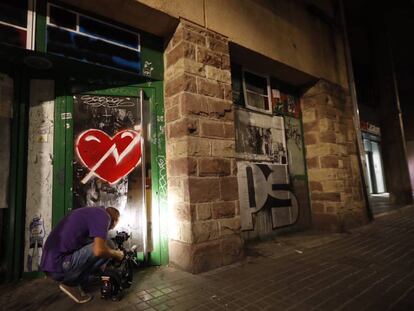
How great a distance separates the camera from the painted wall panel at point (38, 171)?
3127 millimetres

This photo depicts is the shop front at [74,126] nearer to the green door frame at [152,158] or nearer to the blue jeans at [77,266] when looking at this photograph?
the green door frame at [152,158]

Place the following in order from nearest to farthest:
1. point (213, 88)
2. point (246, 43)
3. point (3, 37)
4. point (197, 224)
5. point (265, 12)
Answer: point (3, 37), point (197, 224), point (213, 88), point (246, 43), point (265, 12)

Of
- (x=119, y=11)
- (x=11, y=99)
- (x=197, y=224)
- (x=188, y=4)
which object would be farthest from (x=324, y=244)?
(x=11, y=99)

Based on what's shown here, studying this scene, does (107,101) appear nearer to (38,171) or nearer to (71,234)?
(38,171)

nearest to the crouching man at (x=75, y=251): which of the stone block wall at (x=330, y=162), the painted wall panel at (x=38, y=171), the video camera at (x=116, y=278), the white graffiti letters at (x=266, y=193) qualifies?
the video camera at (x=116, y=278)

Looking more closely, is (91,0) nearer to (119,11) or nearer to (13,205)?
(119,11)

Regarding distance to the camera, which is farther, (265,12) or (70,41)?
(265,12)

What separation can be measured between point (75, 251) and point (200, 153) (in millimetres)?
1820

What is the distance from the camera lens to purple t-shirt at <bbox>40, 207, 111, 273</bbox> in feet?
8.09

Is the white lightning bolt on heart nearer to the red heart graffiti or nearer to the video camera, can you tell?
the red heart graffiti

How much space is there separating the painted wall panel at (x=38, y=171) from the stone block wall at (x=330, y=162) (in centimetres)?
518

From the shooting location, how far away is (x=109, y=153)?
355 cm

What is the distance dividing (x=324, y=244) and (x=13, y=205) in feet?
15.3

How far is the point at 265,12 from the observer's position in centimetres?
488
